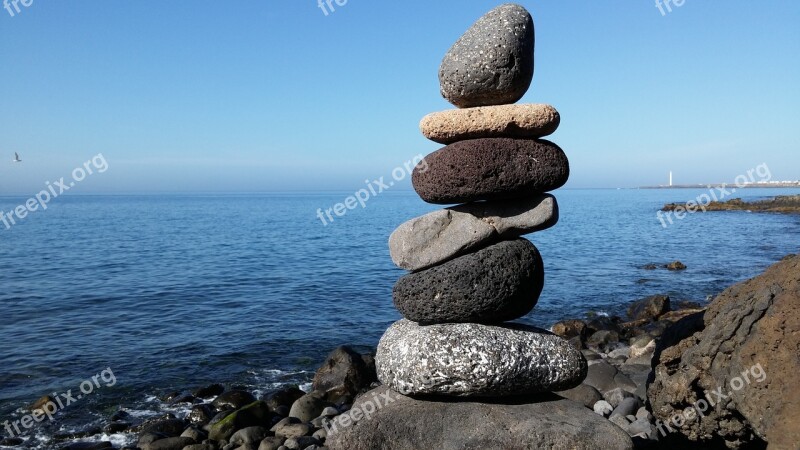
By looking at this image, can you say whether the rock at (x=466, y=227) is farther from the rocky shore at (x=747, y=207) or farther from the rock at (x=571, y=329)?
the rocky shore at (x=747, y=207)

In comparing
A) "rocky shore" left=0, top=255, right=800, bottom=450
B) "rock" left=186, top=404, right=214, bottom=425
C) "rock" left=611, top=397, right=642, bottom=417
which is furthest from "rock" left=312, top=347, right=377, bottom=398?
"rock" left=611, top=397, right=642, bottom=417

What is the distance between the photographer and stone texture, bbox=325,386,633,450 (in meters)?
6.61

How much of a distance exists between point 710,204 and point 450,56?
94299 mm

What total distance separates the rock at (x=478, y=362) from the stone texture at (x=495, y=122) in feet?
7.54

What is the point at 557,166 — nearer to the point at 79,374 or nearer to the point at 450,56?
the point at 450,56

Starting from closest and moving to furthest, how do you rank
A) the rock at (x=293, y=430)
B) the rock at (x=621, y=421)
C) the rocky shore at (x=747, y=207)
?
1. the rock at (x=621, y=421)
2. the rock at (x=293, y=430)
3. the rocky shore at (x=747, y=207)

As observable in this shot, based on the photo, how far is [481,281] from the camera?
7.11 metres

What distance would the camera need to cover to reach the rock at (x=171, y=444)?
10.4 meters

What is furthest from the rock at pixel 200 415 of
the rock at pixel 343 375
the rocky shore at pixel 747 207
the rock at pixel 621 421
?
the rocky shore at pixel 747 207

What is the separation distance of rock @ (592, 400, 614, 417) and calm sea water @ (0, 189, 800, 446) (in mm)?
6920

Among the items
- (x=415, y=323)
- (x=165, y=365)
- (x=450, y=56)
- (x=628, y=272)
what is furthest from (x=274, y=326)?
(x=628, y=272)

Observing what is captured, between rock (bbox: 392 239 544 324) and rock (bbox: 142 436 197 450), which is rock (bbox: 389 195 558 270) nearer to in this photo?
rock (bbox: 392 239 544 324)

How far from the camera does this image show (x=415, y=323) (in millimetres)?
7695

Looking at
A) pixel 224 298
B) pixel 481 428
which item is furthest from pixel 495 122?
pixel 224 298
